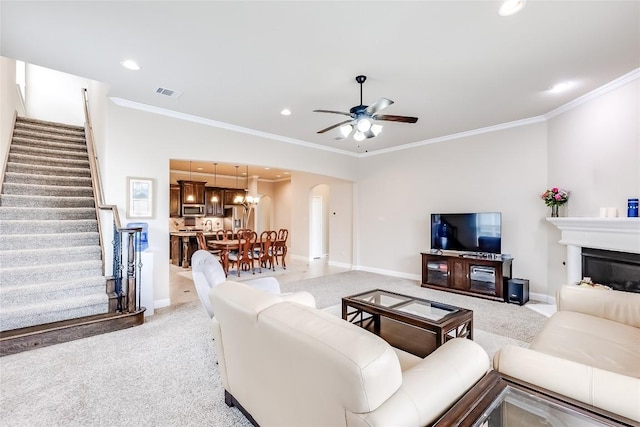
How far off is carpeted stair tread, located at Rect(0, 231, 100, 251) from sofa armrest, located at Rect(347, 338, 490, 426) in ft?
15.9

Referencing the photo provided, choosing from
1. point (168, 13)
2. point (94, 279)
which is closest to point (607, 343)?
point (168, 13)

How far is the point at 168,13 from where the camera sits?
91.3 inches

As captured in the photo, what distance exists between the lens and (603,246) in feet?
11.4

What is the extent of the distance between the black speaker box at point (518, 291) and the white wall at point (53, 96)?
960cm

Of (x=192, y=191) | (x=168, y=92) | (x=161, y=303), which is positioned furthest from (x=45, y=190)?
(x=192, y=191)

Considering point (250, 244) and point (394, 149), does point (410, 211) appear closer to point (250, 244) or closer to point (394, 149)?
point (394, 149)

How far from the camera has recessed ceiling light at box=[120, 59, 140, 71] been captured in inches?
120

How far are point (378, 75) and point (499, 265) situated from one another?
11.6 ft

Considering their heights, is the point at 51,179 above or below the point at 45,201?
above

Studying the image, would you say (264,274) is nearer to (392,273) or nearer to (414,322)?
(392,273)

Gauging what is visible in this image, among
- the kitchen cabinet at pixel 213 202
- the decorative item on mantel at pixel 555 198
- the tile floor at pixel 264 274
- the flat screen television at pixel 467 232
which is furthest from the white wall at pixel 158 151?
the kitchen cabinet at pixel 213 202

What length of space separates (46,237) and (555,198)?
729cm

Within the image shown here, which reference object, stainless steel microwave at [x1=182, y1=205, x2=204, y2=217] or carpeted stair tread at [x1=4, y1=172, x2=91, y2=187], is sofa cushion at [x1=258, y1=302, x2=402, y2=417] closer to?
carpeted stair tread at [x1=4, y1=172, x2=91, y2=187]

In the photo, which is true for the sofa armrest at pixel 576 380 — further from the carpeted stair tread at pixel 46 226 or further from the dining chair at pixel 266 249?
the dining chair at pixel 266 249
